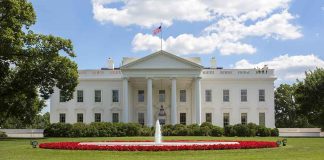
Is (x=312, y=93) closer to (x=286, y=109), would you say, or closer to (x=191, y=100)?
(x=191, y=100)

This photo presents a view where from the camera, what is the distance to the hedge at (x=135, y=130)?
49.4m

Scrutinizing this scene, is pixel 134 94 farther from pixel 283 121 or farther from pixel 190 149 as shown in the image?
pixel 190 149

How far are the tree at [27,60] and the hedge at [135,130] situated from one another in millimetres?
4830

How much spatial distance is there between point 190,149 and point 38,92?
2467 centimetres

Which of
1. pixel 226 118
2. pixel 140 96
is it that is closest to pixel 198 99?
pixel 226 118

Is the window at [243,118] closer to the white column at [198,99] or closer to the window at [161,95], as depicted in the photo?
the white column at [198,99]

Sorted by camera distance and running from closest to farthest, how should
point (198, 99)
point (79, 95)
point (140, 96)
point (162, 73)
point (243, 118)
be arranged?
1. point (162, 73)
2. point (198, 99)
3. point (243, 118)
4. point (79, 95)
5. point (140, 96)

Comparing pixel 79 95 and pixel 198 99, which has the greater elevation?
pixel 79 95

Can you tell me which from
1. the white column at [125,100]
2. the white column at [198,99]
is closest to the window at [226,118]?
the white column at [198,99]

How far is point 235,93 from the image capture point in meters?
65.8

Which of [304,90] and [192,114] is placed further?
[192,114]

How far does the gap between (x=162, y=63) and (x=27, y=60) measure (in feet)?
72.4

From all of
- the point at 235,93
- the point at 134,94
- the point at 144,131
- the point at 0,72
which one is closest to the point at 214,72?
the point at 235,93

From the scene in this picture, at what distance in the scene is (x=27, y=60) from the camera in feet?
134
